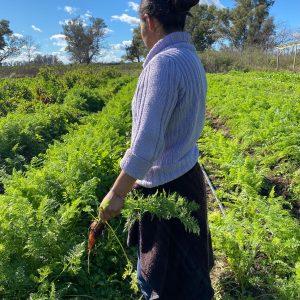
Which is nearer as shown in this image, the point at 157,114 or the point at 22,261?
the point at 157,114

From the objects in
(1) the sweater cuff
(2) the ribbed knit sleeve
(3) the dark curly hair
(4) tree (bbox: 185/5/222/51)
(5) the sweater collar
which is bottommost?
(1) the sweater cuff

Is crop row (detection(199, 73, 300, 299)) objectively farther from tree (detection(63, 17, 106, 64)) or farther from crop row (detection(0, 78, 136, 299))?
tree (detection(63, 17, 106, 64))

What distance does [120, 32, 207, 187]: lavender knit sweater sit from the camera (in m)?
1.88

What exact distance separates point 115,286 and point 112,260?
26 cm

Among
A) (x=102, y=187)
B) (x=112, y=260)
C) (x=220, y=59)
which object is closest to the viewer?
(x=112, y=260)

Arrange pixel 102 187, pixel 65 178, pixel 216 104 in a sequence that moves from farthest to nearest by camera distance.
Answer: pixel 216 104, pixel 102 187, pixel 65 178

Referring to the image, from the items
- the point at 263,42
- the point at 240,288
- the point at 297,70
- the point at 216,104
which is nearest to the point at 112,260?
the point at 240,288

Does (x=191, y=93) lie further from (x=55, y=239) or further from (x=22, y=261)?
(x=22, y=261)

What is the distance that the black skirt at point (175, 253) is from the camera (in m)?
2.28

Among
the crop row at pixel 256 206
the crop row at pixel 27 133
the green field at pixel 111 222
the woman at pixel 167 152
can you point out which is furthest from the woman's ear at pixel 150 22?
the crop row at pixel 27 133

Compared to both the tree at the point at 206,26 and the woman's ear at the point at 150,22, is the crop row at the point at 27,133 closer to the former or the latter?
the woman's ear at the point at 150,22

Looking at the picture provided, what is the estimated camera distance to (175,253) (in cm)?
233

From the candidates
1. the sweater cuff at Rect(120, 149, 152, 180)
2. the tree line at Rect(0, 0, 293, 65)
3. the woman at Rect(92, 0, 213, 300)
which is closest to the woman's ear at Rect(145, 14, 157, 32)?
the woman at Rect(92, 0, 213, 300)

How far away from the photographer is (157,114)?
1874 millimetres
